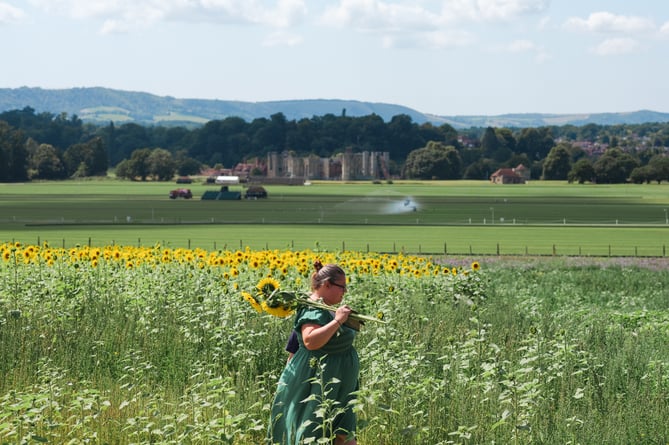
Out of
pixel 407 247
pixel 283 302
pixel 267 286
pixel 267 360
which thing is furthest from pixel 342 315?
pixel 407 247

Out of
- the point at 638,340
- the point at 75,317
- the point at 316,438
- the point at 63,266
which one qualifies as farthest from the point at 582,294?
the point at 316,438

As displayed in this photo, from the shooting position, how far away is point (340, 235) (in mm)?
68062

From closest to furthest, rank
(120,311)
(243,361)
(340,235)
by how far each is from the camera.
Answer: (243,361) → (120,311) → (340,235)

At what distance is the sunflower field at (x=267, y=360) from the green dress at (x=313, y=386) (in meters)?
0.32

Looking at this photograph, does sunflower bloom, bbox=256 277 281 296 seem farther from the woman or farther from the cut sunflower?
the woman

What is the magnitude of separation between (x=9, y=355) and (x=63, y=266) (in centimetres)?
698

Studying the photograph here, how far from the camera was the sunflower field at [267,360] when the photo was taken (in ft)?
33.6

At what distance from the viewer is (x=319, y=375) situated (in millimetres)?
9141

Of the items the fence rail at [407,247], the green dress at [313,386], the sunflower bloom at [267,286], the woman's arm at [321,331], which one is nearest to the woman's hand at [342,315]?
the woman's arm at [321,331]

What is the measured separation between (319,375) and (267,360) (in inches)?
187

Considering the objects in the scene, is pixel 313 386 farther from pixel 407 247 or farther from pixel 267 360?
pixel 407 247

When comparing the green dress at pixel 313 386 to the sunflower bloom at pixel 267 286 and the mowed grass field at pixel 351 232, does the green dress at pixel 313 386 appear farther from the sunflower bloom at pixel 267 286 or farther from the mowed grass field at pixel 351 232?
the mowed grass field at pixel 351 232

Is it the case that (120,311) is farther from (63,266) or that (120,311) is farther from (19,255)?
(19,255)

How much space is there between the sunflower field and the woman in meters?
0.31
